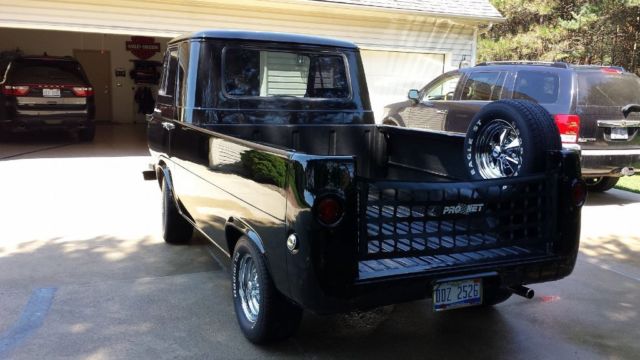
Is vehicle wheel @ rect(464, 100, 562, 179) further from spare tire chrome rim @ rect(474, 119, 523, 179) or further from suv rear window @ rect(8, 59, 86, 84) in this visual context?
suv rear window @ rect(8, 59, 86, 84)

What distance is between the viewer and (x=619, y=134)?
26.0 ft

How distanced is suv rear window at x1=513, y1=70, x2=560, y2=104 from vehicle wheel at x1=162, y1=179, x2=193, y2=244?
5087 millimetres

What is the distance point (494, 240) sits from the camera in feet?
11.6

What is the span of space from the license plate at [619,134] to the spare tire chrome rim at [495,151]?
14.5ft

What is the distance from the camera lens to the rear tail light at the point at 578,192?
3.48m

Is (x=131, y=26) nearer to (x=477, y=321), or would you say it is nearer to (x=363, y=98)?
(x=363, y=98)

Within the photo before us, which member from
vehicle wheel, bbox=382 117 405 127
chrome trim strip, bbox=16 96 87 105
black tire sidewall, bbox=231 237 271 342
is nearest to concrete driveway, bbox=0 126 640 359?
black tire sidewall, bbox=231 237 271 342

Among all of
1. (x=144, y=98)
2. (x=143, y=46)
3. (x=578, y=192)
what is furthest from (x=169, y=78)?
(x=143, y=46)

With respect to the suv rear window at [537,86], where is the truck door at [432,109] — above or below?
below

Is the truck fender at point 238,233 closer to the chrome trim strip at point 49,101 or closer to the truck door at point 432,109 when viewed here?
the truck door at point 432,109

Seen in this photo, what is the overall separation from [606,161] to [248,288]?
5963 millimetres

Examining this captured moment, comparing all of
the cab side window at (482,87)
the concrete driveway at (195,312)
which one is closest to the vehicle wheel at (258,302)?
the concrete driveway at (195,312)

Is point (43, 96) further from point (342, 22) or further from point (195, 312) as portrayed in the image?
point (195, 312)

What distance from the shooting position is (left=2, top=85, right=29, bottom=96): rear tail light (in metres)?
12.3
